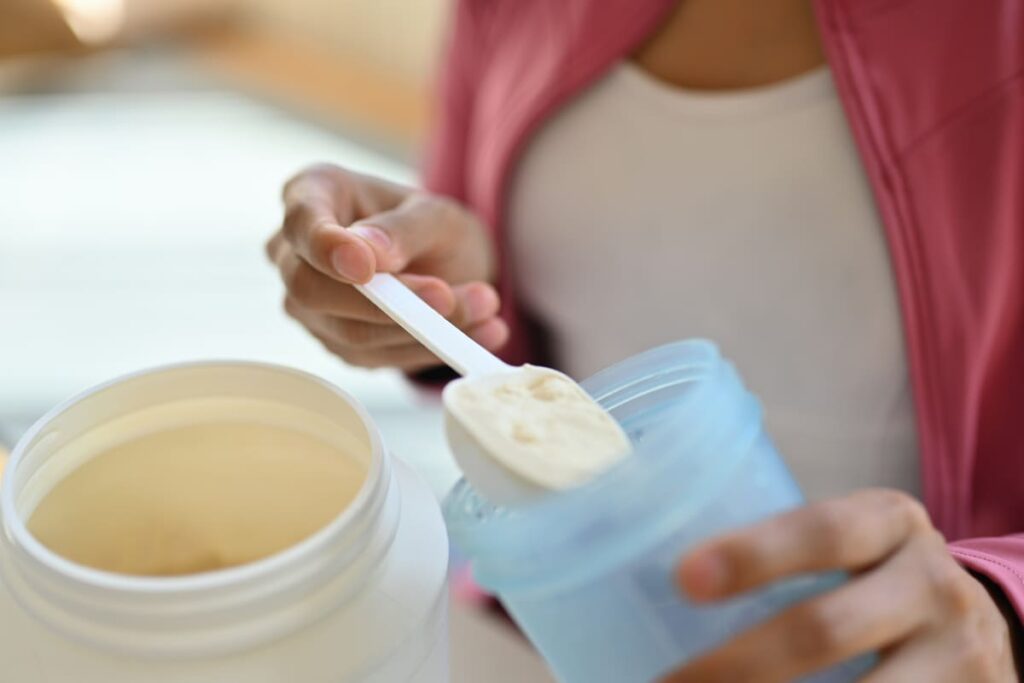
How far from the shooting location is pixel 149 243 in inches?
69.4

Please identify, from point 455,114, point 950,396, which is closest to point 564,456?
point 950,396

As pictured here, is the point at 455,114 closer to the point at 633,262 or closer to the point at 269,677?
the point at 633,262

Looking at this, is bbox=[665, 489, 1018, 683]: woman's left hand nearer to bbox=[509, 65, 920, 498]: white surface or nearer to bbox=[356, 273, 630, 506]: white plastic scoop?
bbox=[356, 273, 630, 506]: white plastic scoop

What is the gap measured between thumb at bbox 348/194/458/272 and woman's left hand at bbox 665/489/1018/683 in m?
0.22

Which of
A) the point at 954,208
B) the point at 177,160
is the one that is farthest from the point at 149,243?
the point at 954,208

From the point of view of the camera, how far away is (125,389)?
392 mm

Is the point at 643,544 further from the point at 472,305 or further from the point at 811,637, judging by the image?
the point at 472,305

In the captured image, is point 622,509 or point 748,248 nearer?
point 622,509

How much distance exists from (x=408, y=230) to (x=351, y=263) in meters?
0.09

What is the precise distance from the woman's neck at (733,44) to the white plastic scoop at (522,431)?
1.03 feet

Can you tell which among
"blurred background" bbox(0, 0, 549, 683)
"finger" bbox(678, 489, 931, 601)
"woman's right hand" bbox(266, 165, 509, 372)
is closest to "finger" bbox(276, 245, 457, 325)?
"woman's right hand" bbox(266, 165, 509, 372)

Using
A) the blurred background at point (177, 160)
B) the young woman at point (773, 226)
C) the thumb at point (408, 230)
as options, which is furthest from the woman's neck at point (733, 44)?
the blurred background at point (177, 160)

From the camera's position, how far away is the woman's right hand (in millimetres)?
449

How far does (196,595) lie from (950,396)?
1.32ft
